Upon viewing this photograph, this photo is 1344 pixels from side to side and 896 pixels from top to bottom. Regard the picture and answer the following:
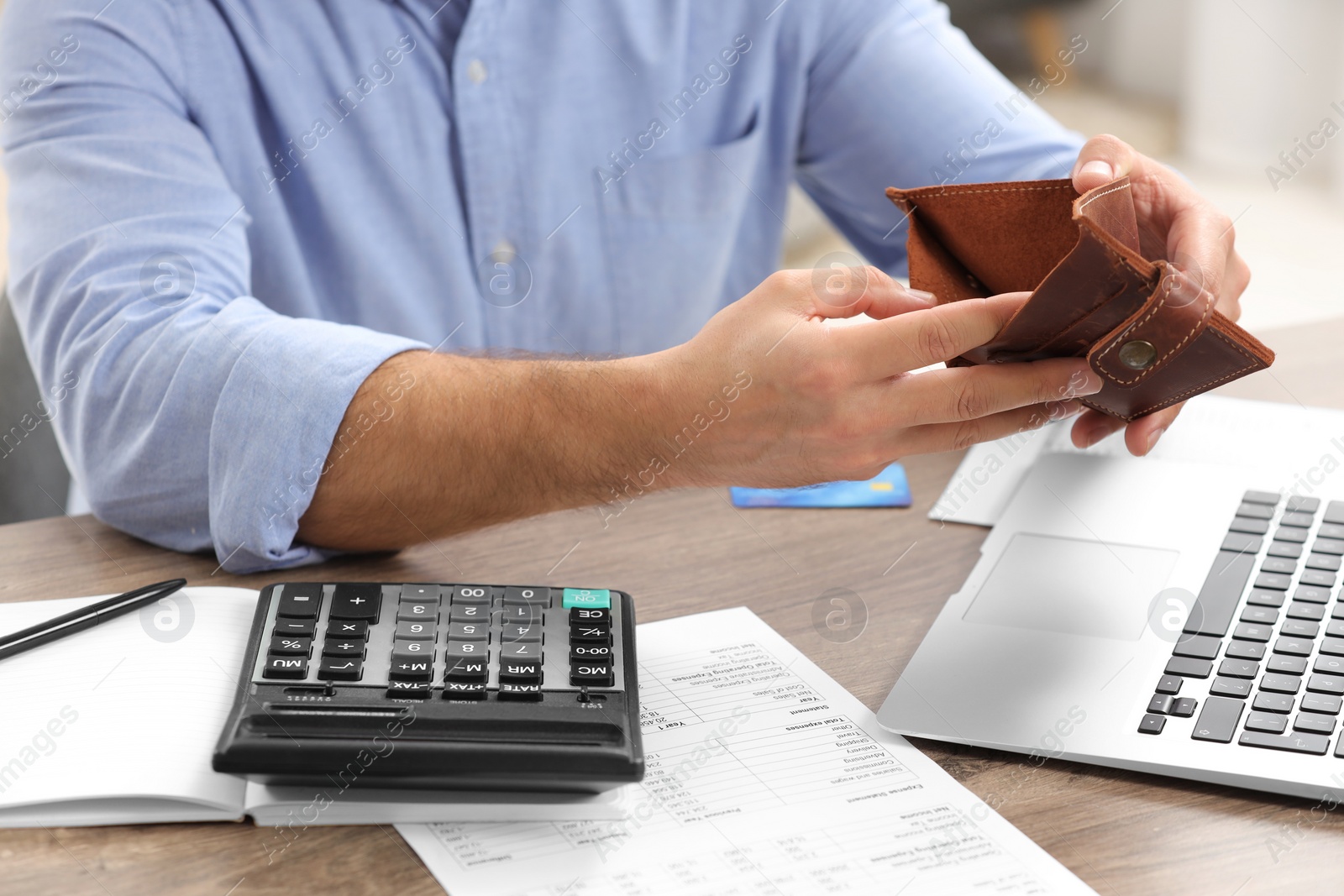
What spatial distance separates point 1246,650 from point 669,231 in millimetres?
786

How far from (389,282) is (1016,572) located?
0.67m

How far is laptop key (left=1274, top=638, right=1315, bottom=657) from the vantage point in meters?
0.64

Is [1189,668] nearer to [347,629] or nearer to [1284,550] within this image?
[1284,550]

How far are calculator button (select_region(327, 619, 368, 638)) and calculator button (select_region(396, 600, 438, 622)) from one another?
2 cm

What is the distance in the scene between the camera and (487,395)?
31.7 inches

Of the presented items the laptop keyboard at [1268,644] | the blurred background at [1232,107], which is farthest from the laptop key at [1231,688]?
the blurred background at [1232,107]

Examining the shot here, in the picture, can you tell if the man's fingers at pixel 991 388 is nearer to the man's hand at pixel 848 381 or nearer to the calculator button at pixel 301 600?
the man's hand at pixel 848 381

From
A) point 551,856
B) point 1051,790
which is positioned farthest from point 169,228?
point 1051,790

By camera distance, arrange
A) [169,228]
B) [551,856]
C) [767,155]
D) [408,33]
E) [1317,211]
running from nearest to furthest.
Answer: [551,856], [169,228], [408,33], [767,155], [1317,211]

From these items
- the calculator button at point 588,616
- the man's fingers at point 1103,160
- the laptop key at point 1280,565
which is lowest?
the laptop key at point 1280,565

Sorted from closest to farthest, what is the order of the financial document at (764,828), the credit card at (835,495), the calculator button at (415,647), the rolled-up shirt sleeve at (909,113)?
the financial document at (764,828) → the calculator button at (415,647) → the credit card at (835,495) → the rolled-up shirt sleeve at (909,113)

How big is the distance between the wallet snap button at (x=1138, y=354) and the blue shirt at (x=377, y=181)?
0.45 m

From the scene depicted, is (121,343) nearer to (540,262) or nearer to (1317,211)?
(540,262)

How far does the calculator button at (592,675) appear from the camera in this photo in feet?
2.00
